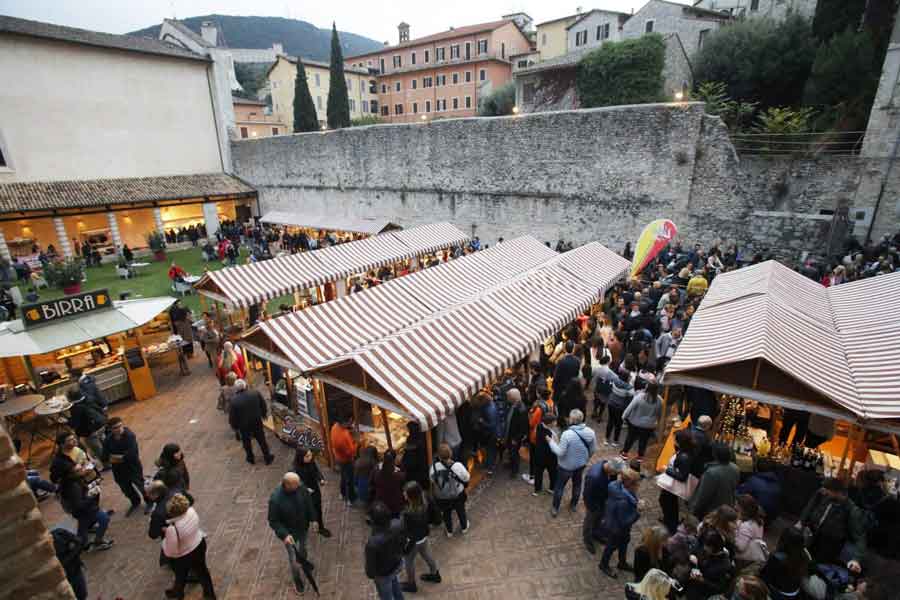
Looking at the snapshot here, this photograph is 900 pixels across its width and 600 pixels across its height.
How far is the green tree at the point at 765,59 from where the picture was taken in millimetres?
17625

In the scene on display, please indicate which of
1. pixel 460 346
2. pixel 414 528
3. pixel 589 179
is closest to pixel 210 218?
pixel 589 179

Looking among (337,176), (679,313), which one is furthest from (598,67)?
(679,313)

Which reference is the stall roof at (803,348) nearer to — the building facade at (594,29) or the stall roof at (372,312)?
the stall roof at (372,312)

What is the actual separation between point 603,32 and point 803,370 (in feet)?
109

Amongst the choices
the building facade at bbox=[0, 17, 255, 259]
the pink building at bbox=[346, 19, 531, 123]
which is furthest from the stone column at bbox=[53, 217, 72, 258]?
the pink building at bbox=[346, 19, 531, 123]

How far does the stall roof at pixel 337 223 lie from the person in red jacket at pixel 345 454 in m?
13.3

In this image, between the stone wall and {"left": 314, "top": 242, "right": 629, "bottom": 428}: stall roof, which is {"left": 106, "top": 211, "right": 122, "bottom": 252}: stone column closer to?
the stone wall

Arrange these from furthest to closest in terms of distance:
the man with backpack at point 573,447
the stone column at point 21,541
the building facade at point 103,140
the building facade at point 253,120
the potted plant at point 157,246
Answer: the building facade at point 253,120, the potted plant at point 157,246, the building facade at point 103,140, the man with backpack at point 573,447, the stone column at point 21,541

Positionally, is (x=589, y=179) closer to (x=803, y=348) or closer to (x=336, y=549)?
(x=803, y=348)

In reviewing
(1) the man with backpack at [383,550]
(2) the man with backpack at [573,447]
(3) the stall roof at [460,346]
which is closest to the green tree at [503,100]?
(3) the stall roof at [460,346]

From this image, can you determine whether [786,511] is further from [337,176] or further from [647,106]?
[337,176]

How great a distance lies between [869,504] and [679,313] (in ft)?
14.5

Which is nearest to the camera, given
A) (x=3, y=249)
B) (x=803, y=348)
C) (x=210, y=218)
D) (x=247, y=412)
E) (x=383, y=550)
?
(x=383, y=550)

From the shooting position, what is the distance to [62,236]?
2009 centimetres
